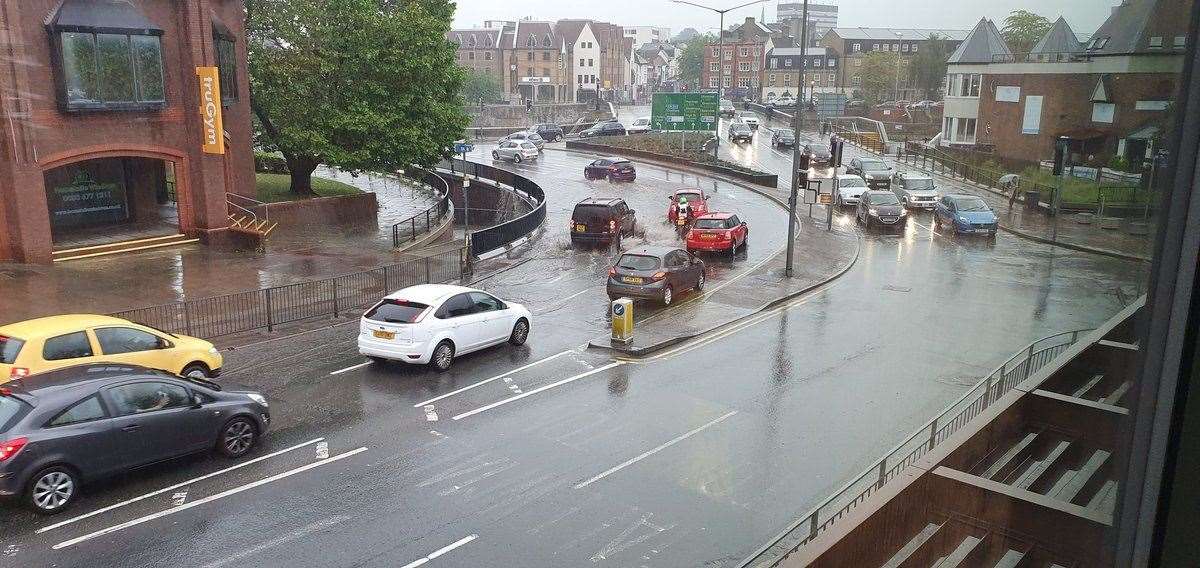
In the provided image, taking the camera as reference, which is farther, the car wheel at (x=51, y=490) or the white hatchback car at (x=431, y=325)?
the white hatchback car at (x=431, y=325)

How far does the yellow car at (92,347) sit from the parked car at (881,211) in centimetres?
2609

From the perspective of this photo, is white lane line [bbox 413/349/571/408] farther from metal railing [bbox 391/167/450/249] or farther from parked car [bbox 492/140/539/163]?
parked car [bbox 492/140/539/163]

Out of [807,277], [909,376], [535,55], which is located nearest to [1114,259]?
[909,376]

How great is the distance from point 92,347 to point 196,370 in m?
1.74

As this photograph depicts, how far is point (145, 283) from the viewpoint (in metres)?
22.2

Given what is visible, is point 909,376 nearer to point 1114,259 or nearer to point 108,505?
point 108,505

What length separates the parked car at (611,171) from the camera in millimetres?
49000

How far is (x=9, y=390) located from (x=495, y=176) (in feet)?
119

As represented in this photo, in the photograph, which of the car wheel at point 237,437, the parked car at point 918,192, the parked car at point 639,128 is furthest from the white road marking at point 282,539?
the parked car at point 639,128

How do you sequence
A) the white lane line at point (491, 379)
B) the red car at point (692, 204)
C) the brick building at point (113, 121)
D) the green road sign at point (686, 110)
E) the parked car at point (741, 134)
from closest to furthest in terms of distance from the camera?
the white lane line at point (491, 379) → the brick building at point (113, 121) → the red car at point (692, 204) → the green road sign at point (686, 110) → the parked car at point (741, 134)

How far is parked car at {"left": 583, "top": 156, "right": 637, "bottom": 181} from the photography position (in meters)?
49.0

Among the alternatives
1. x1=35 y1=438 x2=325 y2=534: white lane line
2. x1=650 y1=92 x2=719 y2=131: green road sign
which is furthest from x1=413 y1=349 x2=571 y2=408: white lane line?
x1=650 y1=92 x2=719 y2=131: green road sign

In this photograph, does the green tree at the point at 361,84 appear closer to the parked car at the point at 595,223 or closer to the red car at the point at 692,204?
the parked car at the point at 595,223

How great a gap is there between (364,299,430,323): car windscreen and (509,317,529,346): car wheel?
2.37 meters
